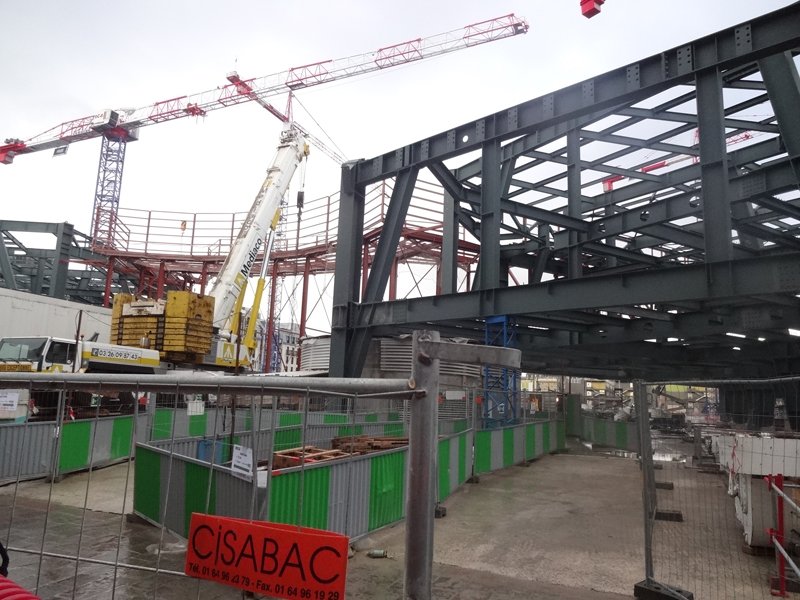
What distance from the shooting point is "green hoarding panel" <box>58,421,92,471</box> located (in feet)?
37.9

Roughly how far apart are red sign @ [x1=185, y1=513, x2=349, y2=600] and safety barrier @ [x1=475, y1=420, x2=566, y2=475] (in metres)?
10.1

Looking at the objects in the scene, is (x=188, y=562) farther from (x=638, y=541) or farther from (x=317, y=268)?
(x=317, y=268)

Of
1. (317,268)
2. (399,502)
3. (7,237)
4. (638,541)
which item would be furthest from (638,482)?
(7,237)

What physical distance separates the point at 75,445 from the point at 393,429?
7018 millimetres

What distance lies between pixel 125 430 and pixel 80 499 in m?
4.23

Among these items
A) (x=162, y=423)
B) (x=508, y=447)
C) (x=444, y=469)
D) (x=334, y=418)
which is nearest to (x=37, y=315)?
(x=162, y=423)

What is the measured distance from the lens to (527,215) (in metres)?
15.9

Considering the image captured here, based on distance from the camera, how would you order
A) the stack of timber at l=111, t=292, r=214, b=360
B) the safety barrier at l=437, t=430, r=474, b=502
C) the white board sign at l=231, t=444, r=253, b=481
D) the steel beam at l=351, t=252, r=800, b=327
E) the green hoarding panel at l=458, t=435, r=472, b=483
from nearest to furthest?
the white board sign at l=231, t=444, r=253, b=481 < the steel beam at l=351, t=252, r=800, b=327 < the safety barrier at l=437, t=430, r=474, b=502 < the green hoarding panel at l=458, t=435, r=472, b=483 < the stack of timber at l=111, t=292, r=214, b=360

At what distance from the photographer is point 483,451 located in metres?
13.4

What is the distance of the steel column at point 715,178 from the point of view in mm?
10359

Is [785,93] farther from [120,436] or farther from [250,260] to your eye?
[250,260]

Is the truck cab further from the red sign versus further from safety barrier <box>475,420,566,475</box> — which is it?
the red sign

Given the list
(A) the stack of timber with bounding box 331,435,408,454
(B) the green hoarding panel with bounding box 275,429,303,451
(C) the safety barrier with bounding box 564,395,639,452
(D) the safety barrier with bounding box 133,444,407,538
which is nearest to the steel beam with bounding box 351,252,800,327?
(A) the stack of timber with bounding box 331,435,408,454

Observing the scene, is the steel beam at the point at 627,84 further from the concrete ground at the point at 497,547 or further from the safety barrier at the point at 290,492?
the safety barrier at the point at 290,492
